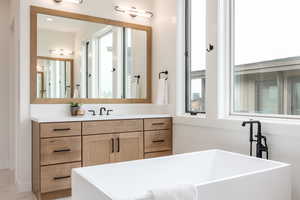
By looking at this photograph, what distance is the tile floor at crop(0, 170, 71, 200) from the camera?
282 centimetres

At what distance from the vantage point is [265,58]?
2.54m

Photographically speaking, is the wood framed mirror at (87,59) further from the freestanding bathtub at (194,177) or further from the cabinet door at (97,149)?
the freestanding bathtub at (194,177)

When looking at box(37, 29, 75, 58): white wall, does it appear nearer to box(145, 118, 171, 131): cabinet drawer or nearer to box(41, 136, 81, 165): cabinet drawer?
box(41, 136, 81, 165): cabinet drawer

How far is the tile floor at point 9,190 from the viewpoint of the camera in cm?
282

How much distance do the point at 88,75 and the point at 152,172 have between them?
6.03 feet

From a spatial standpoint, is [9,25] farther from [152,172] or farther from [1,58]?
[152,172]

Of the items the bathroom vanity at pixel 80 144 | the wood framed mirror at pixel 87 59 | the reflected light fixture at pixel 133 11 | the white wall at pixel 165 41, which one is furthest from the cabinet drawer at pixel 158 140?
the reflected light fixture at pixel 133 11

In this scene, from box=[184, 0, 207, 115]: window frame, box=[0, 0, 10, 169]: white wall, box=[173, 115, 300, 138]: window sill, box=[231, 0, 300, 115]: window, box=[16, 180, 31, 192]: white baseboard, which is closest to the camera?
box=[173, 115, 300, 138]: window sill

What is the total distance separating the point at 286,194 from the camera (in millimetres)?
1908

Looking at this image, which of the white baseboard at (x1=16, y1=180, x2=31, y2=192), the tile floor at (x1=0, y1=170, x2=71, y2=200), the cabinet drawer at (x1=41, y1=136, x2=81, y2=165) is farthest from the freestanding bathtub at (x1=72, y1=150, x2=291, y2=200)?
the white baseboard at (x1=16, y1=180, x2=31, y2=192)

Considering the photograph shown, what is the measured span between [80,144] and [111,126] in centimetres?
41

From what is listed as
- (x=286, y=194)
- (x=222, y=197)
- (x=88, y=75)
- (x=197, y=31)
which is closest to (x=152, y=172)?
(x=222, y=197)

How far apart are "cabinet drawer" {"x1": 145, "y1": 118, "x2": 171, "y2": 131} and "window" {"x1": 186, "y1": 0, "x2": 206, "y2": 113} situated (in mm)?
330

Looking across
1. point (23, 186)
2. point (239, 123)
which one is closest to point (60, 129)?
point (23, 186)
